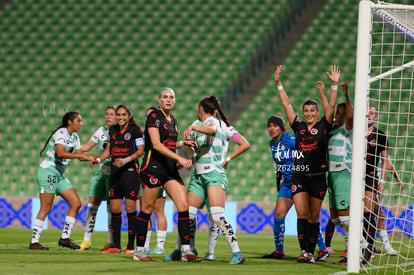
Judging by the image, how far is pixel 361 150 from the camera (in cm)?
683

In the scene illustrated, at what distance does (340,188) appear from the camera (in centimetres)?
792

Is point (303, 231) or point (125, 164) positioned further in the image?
point (125, 164)

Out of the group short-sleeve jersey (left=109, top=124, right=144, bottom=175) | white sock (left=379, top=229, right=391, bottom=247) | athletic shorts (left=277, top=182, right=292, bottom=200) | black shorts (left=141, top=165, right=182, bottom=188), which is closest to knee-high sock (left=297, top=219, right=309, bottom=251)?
athletic shorts (left=277, top=182, right=292, bottom=200)

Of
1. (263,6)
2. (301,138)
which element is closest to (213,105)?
(301,138)

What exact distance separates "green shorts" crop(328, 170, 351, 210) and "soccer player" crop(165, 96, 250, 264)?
117 centimetres

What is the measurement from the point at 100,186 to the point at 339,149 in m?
3.73

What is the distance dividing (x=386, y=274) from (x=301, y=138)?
1.97 m

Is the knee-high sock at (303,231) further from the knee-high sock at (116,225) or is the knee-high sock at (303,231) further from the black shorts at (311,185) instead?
the knee-high sock at (116,225)

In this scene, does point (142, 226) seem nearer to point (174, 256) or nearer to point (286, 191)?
point (174, 256)

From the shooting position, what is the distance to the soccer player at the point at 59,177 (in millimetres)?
9562

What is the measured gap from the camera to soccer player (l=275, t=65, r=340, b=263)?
7.84m

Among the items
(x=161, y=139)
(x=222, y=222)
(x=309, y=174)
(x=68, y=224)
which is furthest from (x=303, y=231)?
(x=68, y=224)

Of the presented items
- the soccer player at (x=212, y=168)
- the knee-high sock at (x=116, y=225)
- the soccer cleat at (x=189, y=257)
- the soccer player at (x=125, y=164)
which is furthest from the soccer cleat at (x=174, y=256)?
the knee-high sock at (x=116, y=225)

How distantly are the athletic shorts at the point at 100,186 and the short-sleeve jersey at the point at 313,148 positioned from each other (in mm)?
3214
